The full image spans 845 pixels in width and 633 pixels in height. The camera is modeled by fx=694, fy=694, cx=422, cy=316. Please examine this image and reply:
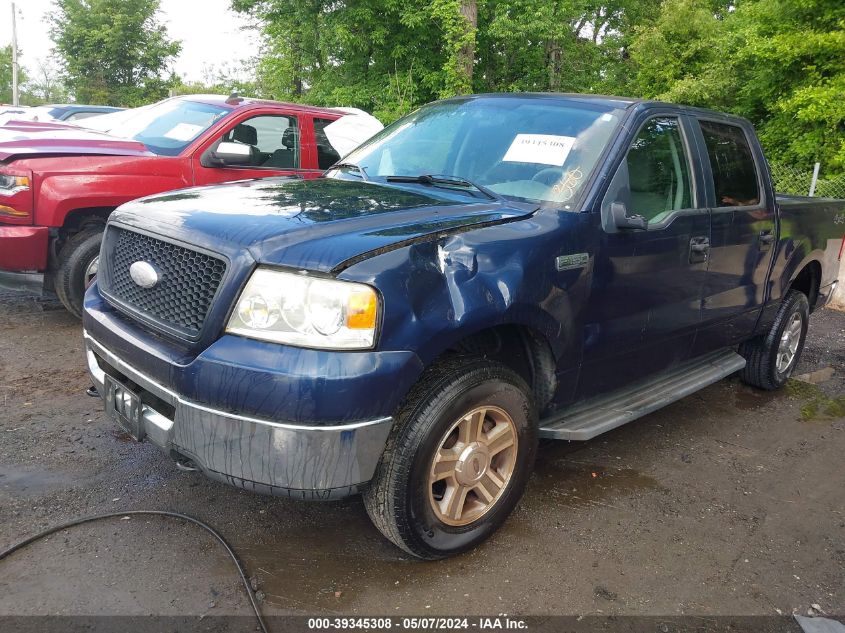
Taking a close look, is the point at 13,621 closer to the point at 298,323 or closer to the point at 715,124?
the point at 298,323

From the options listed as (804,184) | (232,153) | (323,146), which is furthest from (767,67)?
(232,153)

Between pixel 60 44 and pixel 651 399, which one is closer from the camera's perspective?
Answer: pixel 651 399

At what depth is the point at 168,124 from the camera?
639cm

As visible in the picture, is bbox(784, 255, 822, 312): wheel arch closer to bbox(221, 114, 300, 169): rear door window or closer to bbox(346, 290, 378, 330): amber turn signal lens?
bbox(346, 290, 378, 330): amber turn signal lens

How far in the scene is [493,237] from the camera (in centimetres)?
264

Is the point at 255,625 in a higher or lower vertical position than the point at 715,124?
lower

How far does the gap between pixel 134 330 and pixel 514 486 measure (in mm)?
1646

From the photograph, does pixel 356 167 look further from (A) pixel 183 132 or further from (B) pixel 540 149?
(A) pixel 183 132

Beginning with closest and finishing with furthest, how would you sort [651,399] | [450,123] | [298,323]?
[298,323]
[651,399]
[450,123]

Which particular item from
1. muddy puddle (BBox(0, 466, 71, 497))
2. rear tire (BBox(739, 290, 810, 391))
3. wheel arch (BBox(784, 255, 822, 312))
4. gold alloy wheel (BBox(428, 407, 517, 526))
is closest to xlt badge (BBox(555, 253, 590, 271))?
gold alloy wheel (BBox(428, 407, 517, 526))

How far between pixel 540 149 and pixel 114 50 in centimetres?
3846

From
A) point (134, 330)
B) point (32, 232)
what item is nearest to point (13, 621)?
point (134, 330)

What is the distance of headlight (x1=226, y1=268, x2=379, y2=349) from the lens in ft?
7.29

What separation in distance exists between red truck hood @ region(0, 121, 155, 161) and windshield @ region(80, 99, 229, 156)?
0.88 ft
